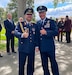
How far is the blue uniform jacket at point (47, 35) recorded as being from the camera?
6.61m

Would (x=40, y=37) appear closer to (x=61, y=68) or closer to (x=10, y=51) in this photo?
(x=61, y=68)

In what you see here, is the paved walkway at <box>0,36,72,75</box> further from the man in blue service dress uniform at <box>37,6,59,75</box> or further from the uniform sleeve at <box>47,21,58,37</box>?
the uniform sleeve at <box>47,21,58,37</box>

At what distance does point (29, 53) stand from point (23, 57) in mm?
170

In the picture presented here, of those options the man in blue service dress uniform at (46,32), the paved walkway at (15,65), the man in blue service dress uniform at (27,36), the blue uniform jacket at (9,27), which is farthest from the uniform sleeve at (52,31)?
the blue uniform jacket at (9,27)

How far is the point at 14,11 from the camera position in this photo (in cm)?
9175

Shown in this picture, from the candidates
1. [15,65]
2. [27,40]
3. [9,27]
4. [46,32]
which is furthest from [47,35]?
[9,27]

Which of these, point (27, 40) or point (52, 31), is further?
point (52, 31)

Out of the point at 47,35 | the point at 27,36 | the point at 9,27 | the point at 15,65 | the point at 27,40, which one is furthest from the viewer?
the point at 9,27

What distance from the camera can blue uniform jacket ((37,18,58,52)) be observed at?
6613 mm

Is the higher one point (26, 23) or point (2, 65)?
point (26, 23)

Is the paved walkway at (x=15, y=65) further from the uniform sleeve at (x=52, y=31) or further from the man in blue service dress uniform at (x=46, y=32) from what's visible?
the uniform sleeve at (x=52, y=31)

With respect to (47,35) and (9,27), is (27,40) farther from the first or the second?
(9,27)

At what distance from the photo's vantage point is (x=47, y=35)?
6.60m

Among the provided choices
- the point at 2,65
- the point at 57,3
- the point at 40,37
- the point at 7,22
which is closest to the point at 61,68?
the point at 2,65
